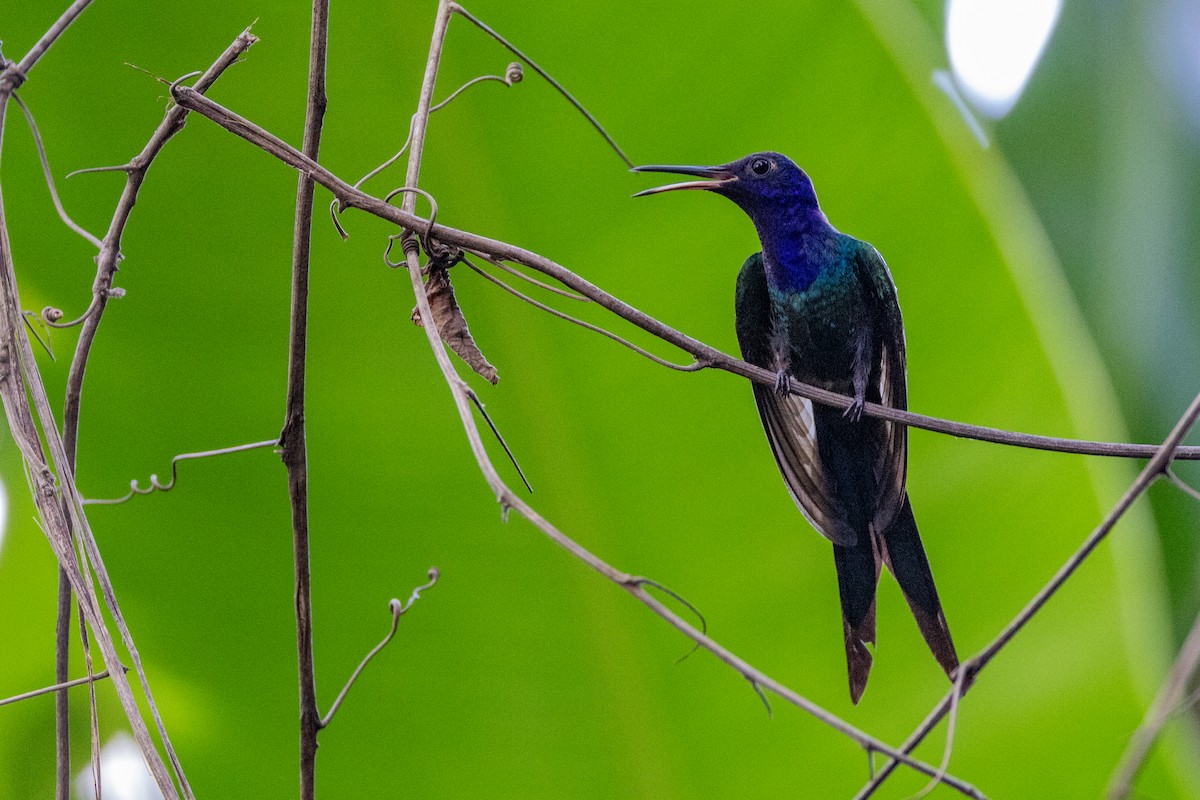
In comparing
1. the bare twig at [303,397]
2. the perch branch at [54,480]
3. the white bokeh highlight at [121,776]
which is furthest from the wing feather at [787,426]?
the white bokeh highlight at [121,776]

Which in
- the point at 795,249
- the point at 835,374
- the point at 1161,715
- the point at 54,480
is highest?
the point at 795,249

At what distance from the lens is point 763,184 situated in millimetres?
1208

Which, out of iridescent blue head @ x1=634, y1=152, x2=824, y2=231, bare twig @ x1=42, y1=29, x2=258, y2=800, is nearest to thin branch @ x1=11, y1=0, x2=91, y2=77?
bare twig @ x1=42, y1=29, x2=258, y2=800

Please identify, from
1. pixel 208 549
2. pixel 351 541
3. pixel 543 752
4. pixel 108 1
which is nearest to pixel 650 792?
pixel 543 752

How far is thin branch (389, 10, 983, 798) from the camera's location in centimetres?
59

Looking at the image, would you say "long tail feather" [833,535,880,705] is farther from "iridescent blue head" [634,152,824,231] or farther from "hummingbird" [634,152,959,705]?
"iridescent blue head" [634,152,824,231]

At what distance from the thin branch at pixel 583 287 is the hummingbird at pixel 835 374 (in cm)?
10

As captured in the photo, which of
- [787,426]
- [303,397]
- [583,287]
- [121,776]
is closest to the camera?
[583,287]

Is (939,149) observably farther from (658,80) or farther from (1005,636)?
(1005,636)

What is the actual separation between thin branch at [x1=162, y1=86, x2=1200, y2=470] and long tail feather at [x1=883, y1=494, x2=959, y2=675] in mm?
176

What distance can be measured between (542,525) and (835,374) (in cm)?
81

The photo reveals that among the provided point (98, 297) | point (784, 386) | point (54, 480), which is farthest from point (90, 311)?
point (784, 386)

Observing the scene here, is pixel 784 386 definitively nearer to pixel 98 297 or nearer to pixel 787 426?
pixel 787 426

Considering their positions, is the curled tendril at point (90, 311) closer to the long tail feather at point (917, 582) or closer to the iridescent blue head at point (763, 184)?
the iridescent blue head at point (763, 184)
